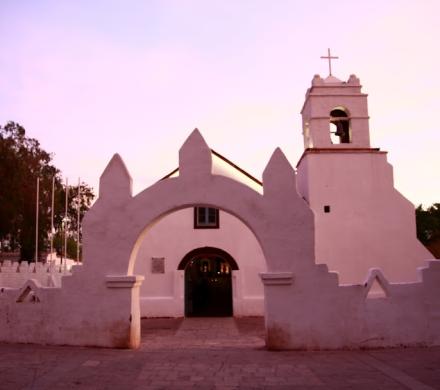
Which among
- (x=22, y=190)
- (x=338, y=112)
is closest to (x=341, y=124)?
(x=338, y=112)

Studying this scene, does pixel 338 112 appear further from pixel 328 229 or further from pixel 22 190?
pixel 22 190

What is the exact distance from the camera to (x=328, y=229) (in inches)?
664

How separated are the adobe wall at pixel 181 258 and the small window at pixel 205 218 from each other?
0.14 metres

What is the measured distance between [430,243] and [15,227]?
29427mm

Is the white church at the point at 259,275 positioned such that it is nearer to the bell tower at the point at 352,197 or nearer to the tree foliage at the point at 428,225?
the bell tower at the point at 352,197

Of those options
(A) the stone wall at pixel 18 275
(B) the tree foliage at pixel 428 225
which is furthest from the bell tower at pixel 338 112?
(B) the tree foliage at pixel 428 225

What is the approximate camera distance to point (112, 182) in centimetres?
1012

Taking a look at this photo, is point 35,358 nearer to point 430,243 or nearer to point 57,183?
point 57,183

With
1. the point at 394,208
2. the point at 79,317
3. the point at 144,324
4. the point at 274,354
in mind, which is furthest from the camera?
the point at 394,208

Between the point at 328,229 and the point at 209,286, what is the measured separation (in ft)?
17.5

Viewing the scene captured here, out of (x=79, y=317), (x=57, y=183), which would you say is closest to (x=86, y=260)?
(x=79, y=317)

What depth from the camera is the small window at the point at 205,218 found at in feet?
58.4

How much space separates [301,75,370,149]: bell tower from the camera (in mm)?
17562

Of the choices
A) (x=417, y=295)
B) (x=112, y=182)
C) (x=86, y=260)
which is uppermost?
(x=112, y=182)
